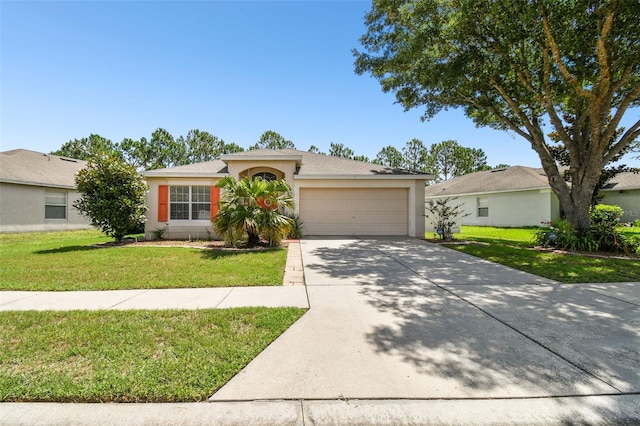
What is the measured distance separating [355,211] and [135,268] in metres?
9.15

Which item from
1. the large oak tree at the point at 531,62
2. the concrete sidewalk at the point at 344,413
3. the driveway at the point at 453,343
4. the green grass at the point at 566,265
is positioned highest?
the large oak tree at the point at 531,62

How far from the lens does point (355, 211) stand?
1327 cm

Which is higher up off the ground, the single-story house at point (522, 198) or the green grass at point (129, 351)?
the single-story house at point (522, 198)

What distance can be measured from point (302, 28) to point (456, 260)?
10.3 m

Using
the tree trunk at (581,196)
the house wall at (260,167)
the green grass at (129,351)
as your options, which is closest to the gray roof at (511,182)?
the tree trunk at (581,196)

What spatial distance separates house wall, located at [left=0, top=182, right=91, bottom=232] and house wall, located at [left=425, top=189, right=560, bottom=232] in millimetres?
25095

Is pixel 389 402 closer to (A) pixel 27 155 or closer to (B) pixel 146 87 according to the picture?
(B) pixel 146 87

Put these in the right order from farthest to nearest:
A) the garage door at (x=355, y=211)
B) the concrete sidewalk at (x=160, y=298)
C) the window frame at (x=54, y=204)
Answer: the window frame at (x=54, y=204), the garage door at (x=355, y=211), the concrete sidewalk at (x=160, y=298)

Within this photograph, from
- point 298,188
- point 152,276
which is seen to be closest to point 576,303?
point 152,276

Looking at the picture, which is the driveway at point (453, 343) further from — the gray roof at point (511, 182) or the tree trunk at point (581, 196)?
the gray roof at point (511, 182)

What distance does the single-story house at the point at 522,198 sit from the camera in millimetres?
18219

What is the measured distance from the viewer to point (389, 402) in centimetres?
222

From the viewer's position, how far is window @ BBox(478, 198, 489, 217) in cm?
2175

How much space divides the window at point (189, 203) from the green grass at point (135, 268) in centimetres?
321
